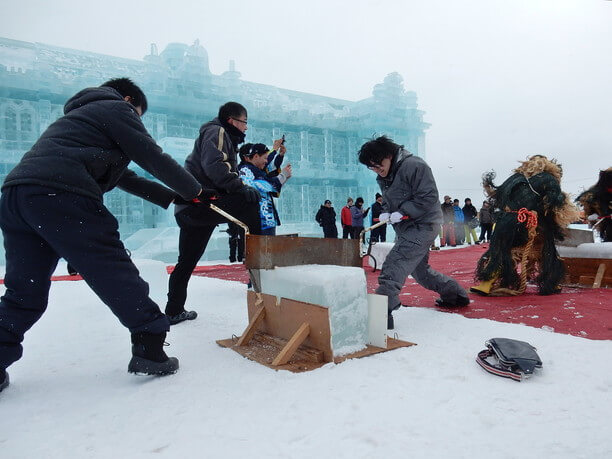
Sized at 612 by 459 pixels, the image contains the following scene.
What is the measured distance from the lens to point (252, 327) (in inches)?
99.7

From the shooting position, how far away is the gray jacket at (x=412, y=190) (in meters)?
3.00

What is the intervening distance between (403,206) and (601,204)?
3.24 meters

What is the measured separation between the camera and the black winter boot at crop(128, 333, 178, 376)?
6.58 ft

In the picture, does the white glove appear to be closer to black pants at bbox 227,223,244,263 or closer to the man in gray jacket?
the man in gray jacket

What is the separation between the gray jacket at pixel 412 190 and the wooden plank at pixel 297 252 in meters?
0.62

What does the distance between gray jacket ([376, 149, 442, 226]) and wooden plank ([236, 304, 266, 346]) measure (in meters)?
1.21

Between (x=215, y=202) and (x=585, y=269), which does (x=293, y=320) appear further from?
(x=585, y=269)

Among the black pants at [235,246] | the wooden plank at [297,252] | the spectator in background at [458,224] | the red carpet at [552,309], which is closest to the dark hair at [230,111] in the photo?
the wooden plank at [297,252]

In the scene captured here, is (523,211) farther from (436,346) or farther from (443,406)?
(443,406)

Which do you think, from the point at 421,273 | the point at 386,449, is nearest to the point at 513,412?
the point at 386,449

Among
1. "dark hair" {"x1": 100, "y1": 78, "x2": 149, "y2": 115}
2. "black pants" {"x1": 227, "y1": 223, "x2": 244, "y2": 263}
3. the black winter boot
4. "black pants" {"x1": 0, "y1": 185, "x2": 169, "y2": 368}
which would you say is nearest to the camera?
"black pants" {"x1": 0, "y1": 185, "x2": 169, "y2": 368}

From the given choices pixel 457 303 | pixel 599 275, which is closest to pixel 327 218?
pixel 599 275

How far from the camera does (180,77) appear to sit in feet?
47.9

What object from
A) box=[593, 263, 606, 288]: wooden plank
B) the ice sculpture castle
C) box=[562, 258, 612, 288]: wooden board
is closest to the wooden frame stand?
box=[593, 263, 606, 288]: wooden plank
